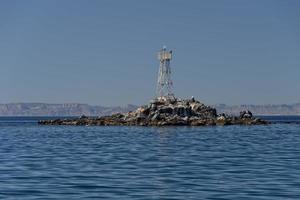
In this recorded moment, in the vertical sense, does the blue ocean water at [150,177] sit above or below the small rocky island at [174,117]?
below

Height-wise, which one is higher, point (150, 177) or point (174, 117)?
point (174, 117)

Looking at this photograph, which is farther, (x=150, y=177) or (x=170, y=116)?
(x=170, y=116)

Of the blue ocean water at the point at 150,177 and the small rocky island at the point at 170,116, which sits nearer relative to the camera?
the blue ocean water at the point at 150,177

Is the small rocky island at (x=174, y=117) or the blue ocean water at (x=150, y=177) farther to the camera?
the small rocky island at (x=174, y=117)

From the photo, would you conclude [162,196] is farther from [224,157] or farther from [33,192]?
[224,157]

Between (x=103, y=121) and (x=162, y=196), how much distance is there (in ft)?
413

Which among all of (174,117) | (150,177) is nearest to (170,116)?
(174,117)

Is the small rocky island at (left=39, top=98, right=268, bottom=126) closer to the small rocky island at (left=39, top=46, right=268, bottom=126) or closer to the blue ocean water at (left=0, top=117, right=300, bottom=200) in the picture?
the small rocky island at (left=39, top=46, right=268, bottom=126)

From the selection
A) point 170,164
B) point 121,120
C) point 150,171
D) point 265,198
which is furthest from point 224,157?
point 121,120

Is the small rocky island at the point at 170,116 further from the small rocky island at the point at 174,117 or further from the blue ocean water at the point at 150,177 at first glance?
the blue ocean water at the point at 150,177

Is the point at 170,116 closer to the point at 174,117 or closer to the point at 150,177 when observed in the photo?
the point at 174,117

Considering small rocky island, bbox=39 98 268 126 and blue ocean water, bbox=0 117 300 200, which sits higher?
small rocky island, bbox=39 98 268 126

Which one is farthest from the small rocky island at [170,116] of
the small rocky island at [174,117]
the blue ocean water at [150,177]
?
the blue ocean water at [150,177]

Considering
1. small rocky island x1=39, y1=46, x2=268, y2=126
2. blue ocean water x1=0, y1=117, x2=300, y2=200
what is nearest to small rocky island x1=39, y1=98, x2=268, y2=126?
small rocky island x1=39, y1=46, x2=268, y2=126
